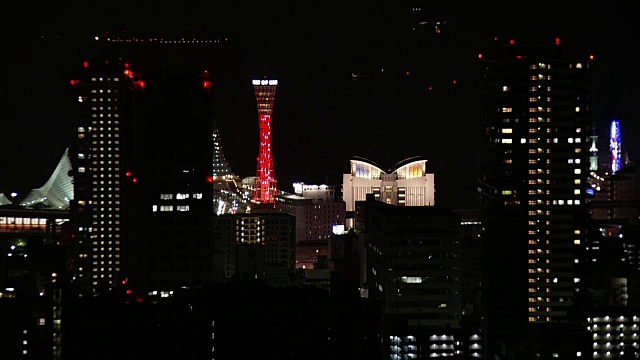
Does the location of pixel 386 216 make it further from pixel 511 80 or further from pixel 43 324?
pixel 43 324

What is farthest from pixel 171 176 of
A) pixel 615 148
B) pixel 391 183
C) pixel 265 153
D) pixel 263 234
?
pixel 615 148

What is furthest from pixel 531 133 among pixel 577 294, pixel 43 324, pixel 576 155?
pixel 43 324

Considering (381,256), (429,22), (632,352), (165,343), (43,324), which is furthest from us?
(429,22)

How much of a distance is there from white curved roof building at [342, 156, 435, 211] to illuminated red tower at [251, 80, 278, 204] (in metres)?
1.62

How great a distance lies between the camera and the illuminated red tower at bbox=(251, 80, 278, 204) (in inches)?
949

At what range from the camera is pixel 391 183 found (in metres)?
26.5

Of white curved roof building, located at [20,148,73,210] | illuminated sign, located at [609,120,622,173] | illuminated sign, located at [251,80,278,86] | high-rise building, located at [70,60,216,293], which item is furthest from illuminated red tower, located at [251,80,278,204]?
high-rise building, located at [70,60,216,293]

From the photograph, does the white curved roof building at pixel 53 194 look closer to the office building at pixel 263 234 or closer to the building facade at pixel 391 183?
the office building at pixel 263 234

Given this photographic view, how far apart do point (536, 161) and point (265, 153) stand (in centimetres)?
967

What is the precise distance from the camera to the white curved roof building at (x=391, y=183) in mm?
25906

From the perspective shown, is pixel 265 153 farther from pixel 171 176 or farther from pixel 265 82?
pixel 171 176

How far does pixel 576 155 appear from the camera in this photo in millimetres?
15789

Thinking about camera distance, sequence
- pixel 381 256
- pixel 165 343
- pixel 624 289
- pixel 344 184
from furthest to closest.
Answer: pixel 344 184 < pixel 624 289 < pixel 381 256 < pixel 165 343

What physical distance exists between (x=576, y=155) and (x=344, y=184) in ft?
36.5
